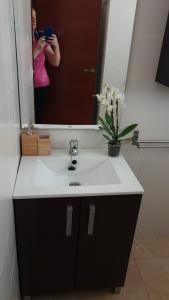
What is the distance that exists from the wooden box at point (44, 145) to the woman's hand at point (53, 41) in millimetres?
522

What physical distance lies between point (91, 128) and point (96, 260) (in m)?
0.78

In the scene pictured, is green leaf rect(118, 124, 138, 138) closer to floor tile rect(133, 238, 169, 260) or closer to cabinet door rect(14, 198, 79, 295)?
cabinet door rect(14, 198, 79, 295)

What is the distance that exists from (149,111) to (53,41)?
72cm

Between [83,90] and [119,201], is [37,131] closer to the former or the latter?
[83,90]

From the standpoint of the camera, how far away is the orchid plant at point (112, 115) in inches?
55.2

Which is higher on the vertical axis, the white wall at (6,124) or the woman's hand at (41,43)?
the woman's hand at (41,43)

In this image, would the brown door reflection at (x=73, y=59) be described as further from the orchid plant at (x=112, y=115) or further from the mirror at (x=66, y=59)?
the orchid plant at (x=112, y=115)

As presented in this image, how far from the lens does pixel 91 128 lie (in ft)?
5.21

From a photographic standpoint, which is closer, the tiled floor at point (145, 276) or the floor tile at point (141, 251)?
the tiled floor at point (145, 276)

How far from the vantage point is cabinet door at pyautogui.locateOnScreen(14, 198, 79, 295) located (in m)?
1.21

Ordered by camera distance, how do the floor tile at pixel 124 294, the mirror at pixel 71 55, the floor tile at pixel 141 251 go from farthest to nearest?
the floor tile at pixel 141 251 → the floor tile at pixel 124 294 → the mirror at pixel 71 55

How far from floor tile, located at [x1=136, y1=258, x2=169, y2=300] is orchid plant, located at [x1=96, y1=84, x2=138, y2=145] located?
3.16 ft

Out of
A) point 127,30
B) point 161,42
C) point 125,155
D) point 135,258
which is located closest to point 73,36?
point 127,30

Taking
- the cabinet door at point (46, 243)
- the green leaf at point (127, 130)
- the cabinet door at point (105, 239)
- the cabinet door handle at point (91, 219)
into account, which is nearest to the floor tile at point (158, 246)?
the cabinet door at point (105, 239)
